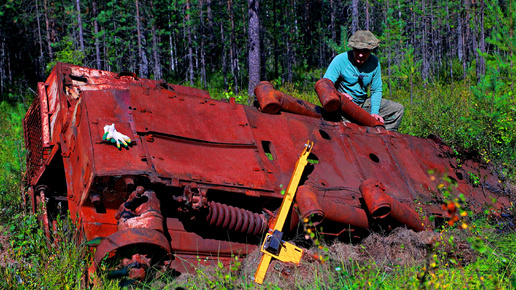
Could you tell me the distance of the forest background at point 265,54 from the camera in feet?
25.1

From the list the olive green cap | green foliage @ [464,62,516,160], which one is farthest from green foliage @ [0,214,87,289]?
green foliage @ [464,62,516,160]

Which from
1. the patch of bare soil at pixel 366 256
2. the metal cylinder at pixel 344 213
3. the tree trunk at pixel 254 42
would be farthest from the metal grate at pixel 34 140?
the tree trunk at pixel 254 42

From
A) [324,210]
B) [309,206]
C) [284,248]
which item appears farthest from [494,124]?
[284,248]

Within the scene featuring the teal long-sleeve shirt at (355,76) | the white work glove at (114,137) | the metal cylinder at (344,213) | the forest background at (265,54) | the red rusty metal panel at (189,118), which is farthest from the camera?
the forest background at (265,54)

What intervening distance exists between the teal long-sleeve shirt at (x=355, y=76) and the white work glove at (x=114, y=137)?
327 cm

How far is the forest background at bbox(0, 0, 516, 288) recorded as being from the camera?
7648 millimetres

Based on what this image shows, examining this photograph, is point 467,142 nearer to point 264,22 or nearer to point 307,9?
point 264,22

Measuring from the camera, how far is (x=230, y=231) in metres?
4.41

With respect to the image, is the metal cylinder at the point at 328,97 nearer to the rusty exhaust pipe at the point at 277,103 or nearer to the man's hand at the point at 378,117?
the rusty exhaust pipe at the point at 277,103

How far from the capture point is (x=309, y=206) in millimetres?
4223

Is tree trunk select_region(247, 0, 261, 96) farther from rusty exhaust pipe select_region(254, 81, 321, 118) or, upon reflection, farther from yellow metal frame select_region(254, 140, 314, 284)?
yellow metal frame select_region(254, 140, 314, 284)

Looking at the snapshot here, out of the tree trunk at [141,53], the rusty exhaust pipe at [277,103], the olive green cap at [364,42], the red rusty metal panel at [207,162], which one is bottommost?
the tree trunk at [141,53]

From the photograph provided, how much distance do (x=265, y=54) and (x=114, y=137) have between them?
24146mm

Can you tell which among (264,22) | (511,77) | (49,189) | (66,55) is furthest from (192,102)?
(264,22)
